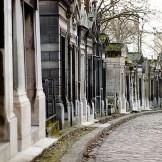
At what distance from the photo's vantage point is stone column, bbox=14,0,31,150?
34.6 ft

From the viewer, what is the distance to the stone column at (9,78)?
9633mm

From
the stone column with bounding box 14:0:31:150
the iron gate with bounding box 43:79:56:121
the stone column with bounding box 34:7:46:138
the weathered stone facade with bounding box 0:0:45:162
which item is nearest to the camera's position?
the weathered stone facade with bounding box 0:0:45:162

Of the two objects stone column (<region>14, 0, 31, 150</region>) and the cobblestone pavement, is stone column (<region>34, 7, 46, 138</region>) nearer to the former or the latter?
the cobblestone pavement

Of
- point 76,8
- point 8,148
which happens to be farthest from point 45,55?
point 8,148

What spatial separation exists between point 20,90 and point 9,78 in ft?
3.69

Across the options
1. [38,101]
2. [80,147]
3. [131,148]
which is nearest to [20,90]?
[38,101]

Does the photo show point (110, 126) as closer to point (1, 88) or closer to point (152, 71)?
point (1, 88)

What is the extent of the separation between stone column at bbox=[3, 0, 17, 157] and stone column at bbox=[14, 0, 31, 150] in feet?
1.49

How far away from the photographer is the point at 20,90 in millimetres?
10867

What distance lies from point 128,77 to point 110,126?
19.5 m

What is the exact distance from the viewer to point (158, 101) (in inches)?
2259

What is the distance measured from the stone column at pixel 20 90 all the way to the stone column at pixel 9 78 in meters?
A: 0.45

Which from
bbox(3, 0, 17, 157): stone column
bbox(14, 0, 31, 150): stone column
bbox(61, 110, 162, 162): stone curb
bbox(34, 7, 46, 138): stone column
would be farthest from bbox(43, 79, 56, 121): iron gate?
bbox(3, 0, 17, 157): stone column

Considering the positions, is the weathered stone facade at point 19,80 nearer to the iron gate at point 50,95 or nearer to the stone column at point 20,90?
the stone column at point 20,90
